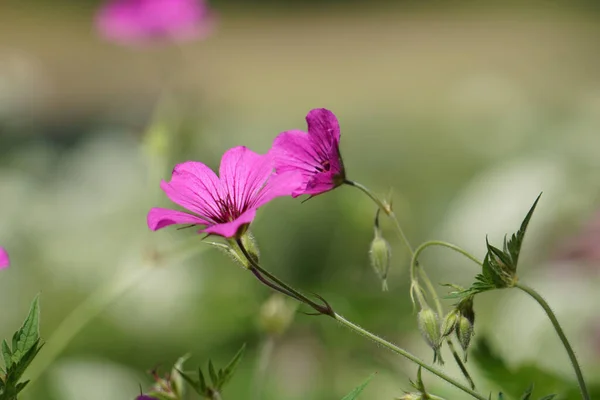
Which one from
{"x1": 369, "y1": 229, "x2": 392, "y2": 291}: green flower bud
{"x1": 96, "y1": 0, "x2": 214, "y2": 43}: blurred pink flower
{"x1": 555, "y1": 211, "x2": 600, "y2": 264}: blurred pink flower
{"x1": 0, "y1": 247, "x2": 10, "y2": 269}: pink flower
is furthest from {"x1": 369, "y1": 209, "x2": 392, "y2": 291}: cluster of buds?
{"x1": 96, "y1": 0, "x2": 214, "y2": 43}: blurred pink flower

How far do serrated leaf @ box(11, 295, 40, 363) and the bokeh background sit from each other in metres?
0.37

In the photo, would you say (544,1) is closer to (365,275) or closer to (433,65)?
(433,65)

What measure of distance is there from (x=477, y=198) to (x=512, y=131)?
27.9 inches

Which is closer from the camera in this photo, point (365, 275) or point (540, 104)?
point (365, 275)

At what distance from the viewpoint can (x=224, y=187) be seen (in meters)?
0.79

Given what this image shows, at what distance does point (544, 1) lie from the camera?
23.8 feet


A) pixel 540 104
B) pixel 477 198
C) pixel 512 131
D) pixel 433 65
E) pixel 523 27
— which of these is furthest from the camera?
pixel 523 27

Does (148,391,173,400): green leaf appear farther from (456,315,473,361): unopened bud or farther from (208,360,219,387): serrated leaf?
(456,315,473,361): unopened bud

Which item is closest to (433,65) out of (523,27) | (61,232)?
(523,27)

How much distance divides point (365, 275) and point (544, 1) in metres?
5.69

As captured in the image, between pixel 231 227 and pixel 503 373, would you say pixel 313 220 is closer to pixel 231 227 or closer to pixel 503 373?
pixel 503 373

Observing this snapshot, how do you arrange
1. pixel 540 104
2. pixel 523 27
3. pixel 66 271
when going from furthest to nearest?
1. pixel 523 27
2. pixel 540 104
3. pixel 66 271

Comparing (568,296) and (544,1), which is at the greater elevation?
(544,1)

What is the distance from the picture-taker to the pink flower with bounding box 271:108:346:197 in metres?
0.79
